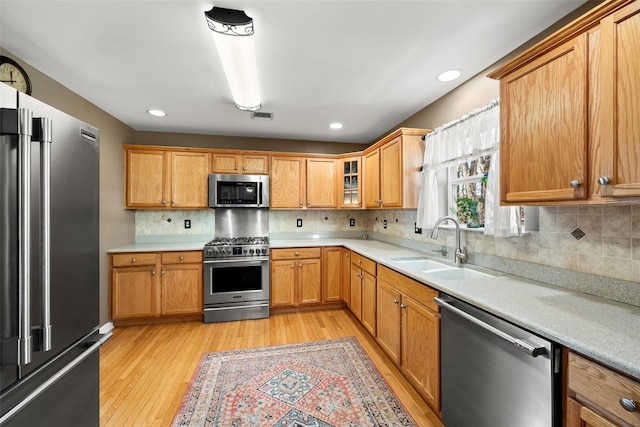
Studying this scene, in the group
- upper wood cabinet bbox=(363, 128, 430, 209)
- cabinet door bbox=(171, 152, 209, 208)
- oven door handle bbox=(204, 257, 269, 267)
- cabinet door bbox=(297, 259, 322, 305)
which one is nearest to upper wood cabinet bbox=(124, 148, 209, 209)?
cabinet door bbox=(171, 152, 209, 208)

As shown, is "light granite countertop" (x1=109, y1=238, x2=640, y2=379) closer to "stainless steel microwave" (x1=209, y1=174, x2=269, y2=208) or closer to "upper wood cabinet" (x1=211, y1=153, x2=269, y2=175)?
"stainless steel microwave" (x1=209, y1=174, x2=269, y2=208)

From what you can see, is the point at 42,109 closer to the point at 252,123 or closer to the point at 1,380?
the point at 1,380

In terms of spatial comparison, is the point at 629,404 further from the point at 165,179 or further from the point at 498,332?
the point at 165,179

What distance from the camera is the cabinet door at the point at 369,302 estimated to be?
8.68 feet

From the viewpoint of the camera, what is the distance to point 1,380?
0.79 metres

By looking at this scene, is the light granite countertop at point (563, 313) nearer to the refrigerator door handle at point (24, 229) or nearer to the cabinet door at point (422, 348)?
the cabinet door at point (422, 348)

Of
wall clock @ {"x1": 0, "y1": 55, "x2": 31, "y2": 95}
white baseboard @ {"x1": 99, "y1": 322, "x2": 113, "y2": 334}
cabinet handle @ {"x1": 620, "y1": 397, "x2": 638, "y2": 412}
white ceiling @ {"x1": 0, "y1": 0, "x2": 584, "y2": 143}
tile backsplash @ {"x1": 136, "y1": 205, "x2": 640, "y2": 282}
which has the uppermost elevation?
white ceiling @ {"x1": 0, "y1": 0, "x2": 584, "y2": 143}

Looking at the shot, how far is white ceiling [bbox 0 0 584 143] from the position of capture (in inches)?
58.6

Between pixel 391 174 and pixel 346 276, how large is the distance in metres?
1.44

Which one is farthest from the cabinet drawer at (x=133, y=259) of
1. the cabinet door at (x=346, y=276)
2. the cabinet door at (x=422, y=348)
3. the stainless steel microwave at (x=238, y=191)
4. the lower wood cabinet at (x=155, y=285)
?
the cabinet door at (x=422, y=348)

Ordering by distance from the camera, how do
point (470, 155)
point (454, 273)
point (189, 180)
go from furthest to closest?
point (189, 180)
point (454, 273)
point (470, 155)

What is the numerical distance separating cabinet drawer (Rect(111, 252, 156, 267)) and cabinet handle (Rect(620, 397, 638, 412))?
369 cm

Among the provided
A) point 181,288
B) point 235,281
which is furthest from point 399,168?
point 181,288

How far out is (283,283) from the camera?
3.50 metres
